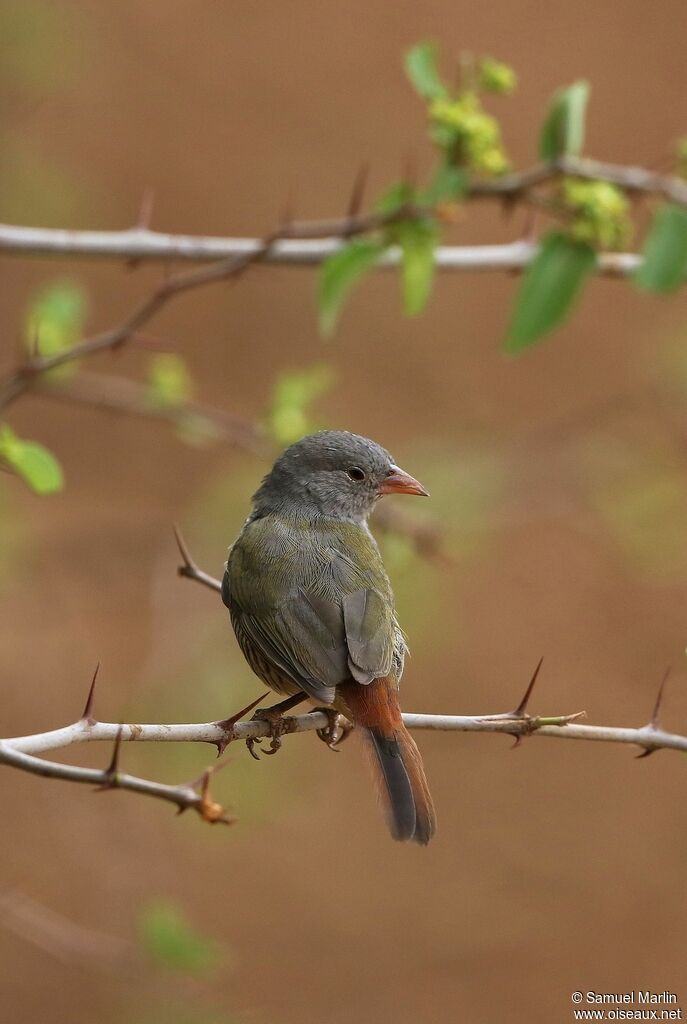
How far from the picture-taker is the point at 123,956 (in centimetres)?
599

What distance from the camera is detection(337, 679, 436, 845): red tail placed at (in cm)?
330

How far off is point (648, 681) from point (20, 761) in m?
8.35

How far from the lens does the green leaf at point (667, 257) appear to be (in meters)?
3.89

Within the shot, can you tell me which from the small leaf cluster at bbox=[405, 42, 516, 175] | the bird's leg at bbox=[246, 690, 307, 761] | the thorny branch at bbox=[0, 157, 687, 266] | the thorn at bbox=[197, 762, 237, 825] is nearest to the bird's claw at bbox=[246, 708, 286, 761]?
the bird's leg at bbox=[246, 690, 307, 761]

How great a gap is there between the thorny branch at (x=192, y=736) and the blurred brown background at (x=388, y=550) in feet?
6.57

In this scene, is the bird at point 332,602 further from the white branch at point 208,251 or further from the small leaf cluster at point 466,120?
the small leaf cluster at point 466,120

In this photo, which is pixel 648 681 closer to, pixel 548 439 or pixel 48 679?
pixel 548 439

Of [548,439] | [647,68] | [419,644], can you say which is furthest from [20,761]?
[647,68]

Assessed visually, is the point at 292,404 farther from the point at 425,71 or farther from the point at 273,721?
the point at 273,721

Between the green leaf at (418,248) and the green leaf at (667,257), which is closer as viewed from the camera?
the green leaf at (667,257)

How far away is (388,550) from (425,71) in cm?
183

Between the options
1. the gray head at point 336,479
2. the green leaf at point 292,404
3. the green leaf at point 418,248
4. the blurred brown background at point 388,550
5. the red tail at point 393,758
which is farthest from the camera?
the blurred brown background at point 388,550

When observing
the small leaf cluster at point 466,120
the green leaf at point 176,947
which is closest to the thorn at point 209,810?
the small leaf cluster at point 466,120

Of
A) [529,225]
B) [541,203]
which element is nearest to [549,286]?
[541,203]
